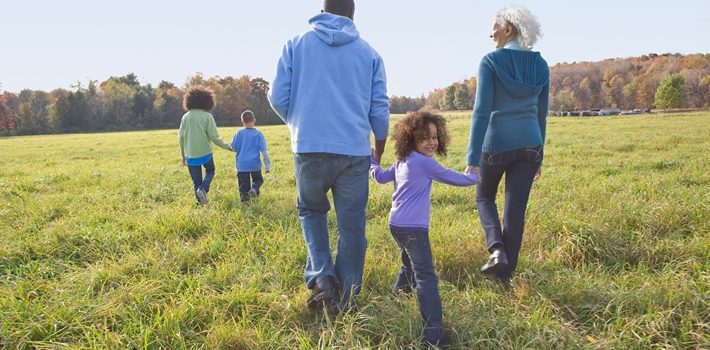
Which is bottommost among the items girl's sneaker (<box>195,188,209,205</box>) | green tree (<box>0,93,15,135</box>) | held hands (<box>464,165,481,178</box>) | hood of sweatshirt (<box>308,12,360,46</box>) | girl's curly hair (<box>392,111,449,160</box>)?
girl's sneaker (<box>195,188,209,205</box>)

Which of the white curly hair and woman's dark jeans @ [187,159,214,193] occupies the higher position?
the white curly hair

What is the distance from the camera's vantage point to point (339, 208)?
9.93 ft

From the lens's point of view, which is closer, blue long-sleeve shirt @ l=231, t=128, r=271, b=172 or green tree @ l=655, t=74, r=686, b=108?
blue long-sleeve shirt @ l=231, t=128, r=271, b=172

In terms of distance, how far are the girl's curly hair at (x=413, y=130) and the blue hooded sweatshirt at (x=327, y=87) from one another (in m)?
0.23

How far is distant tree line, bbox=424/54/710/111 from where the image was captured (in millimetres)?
84562

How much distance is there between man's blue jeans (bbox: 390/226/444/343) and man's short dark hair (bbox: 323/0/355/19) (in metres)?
1.54

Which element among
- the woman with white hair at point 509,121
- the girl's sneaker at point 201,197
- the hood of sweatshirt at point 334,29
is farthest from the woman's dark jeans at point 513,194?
the girl's sneaker at point 201,197

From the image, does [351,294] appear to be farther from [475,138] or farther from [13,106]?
[13,106]

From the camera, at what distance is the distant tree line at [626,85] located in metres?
84.6

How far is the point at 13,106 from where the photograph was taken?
8325 centimetres

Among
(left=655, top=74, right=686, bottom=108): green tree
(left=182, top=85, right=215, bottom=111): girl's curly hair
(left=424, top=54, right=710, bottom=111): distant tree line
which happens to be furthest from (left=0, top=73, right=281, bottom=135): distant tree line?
(left=655, top=74, right=686, bottom=108): green tree

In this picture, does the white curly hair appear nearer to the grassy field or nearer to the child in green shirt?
the grassy field

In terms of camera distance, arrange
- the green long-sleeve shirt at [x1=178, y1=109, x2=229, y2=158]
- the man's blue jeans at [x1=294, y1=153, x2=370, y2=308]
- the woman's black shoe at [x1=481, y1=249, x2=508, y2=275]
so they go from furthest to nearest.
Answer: the green long-sleeve shirt at [x1=178, y1=109, x2=229, y2=158]
the woman's black shoe at [x1=481, y1=249, x2=508, y2=275]
the man's blue jeans at [x1=294, y1=153, x2=370, y2=308]

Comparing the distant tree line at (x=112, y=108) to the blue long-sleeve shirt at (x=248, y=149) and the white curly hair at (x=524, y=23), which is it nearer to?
the blue long-sleeve shirt at (x=248, y=149)
